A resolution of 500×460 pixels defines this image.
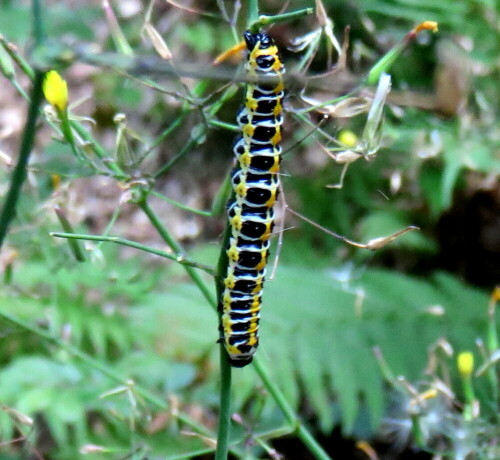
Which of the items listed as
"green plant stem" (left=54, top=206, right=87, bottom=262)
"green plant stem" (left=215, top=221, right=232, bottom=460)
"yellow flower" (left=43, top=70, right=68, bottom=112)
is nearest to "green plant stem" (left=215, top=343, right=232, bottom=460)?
"green plant stem" (left=215, top=221, right=232, bottom=460)

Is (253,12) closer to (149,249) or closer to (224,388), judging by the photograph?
(149,249)

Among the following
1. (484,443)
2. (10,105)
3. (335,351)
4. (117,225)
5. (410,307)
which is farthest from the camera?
(10,105)

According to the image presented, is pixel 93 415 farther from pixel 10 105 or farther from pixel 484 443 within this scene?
pixel 10 105

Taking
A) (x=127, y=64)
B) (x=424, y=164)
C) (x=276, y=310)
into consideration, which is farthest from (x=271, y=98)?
(x=424, y=164)

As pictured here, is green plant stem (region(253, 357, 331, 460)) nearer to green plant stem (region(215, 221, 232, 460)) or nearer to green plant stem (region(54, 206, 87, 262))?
green plant stem (region(215, 221, 232, 460))

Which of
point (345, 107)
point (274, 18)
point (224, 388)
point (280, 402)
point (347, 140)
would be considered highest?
point (274, 18)

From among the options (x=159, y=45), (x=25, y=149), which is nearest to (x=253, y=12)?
(x=159, y=45)

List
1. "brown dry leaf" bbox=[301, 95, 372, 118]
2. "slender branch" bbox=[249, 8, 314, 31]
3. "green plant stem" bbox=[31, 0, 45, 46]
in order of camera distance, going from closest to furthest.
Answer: "green plant stem" bbox=[31, 0, 45, 46]
"slender branch" bbox=[249, 8, 314, 31]
"brown dry leaf" bbox=[301, 95, 372, 118]
